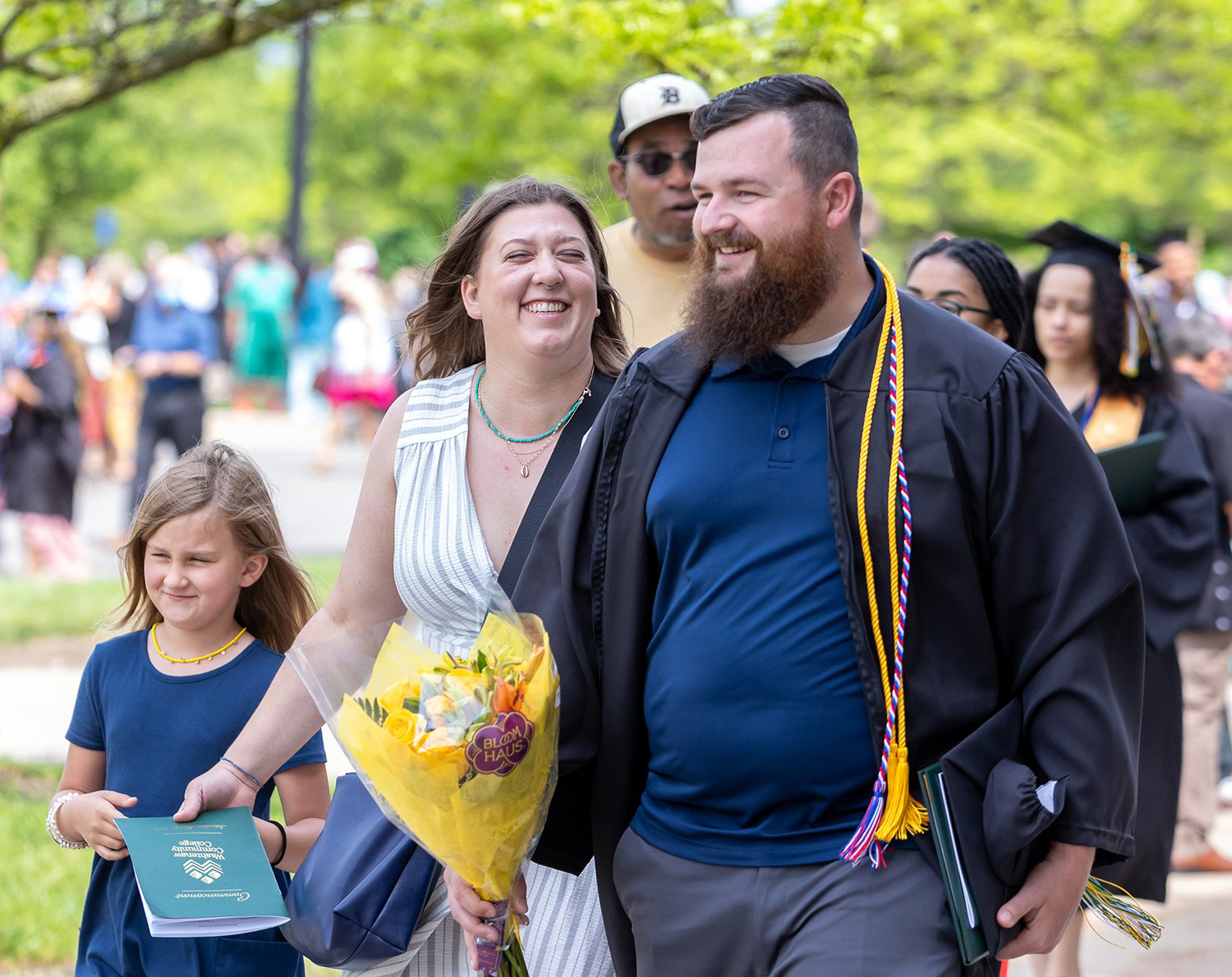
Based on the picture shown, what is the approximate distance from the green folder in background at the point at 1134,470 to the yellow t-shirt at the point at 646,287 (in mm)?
1386

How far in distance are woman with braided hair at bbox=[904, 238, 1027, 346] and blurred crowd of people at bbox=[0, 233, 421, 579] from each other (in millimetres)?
1510

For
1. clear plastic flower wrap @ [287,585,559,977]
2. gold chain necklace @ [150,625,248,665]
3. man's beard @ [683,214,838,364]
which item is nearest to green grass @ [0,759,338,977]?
gold chain necklace @ [150,625,248,665]

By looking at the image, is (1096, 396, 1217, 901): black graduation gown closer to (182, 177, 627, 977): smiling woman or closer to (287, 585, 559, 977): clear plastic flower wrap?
(182, 177, 627, 977): smiling woman

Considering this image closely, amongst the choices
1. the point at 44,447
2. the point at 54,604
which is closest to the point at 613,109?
the point at 44,447

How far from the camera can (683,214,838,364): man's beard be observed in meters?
2.79

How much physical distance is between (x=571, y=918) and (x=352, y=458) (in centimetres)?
1624

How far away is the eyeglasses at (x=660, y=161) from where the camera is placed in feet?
16.2

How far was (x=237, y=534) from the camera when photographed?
12.4ft

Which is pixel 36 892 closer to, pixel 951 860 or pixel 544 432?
pixel 544 432

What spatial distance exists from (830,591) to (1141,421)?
9.83ft

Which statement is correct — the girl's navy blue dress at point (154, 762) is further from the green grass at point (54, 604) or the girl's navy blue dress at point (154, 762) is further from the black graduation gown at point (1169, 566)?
the green grass at point (54, 604)

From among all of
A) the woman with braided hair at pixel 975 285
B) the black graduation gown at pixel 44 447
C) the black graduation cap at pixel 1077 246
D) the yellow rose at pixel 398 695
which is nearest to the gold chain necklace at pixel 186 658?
the yellow rose at pixel 398 695

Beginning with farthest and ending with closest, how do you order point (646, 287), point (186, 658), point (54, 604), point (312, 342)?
point (312, 342) → point (54, 604) → point (646, 287) → point (186, 658)

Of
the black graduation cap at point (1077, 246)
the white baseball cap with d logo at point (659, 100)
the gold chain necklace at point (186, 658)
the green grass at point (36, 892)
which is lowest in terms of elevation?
the green grass at point (36, 892)
